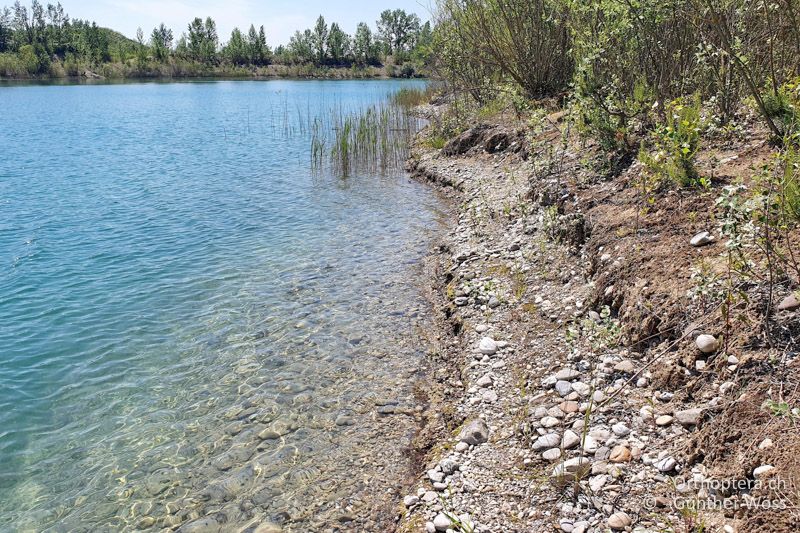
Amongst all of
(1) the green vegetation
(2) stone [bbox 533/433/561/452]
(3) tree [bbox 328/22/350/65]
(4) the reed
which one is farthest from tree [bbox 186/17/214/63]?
(2) stone [bbox 533/433/561/452]

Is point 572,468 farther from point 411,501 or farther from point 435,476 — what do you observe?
point 411,501

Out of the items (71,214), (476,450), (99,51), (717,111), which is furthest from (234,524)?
(99,51)

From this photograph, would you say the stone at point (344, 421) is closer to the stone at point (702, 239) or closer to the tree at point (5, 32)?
the stone at point (702, 239)

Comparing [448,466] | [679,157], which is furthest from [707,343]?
[679,157]

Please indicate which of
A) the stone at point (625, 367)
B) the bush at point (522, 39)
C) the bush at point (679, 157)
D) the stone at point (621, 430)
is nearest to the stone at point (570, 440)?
the stone at point (621, 430)

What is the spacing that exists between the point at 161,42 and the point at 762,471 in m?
146

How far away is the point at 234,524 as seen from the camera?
5.02m

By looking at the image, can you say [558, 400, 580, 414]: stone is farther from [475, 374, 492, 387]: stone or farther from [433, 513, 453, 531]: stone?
[433, 513, 453, 531]: stone

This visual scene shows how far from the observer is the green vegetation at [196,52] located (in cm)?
10000

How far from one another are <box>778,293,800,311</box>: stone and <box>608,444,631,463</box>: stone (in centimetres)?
192

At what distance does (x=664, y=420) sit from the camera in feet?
15.0

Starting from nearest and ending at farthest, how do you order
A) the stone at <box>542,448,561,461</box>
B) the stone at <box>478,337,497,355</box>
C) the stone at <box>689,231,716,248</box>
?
the stone at <box>542,448,561,461</box> → the stone at <box>689,231,716,248</box> → the stone at <box>478,337,497,355</box>

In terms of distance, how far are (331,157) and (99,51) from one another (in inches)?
4332

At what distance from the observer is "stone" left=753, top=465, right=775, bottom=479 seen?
3.50m
